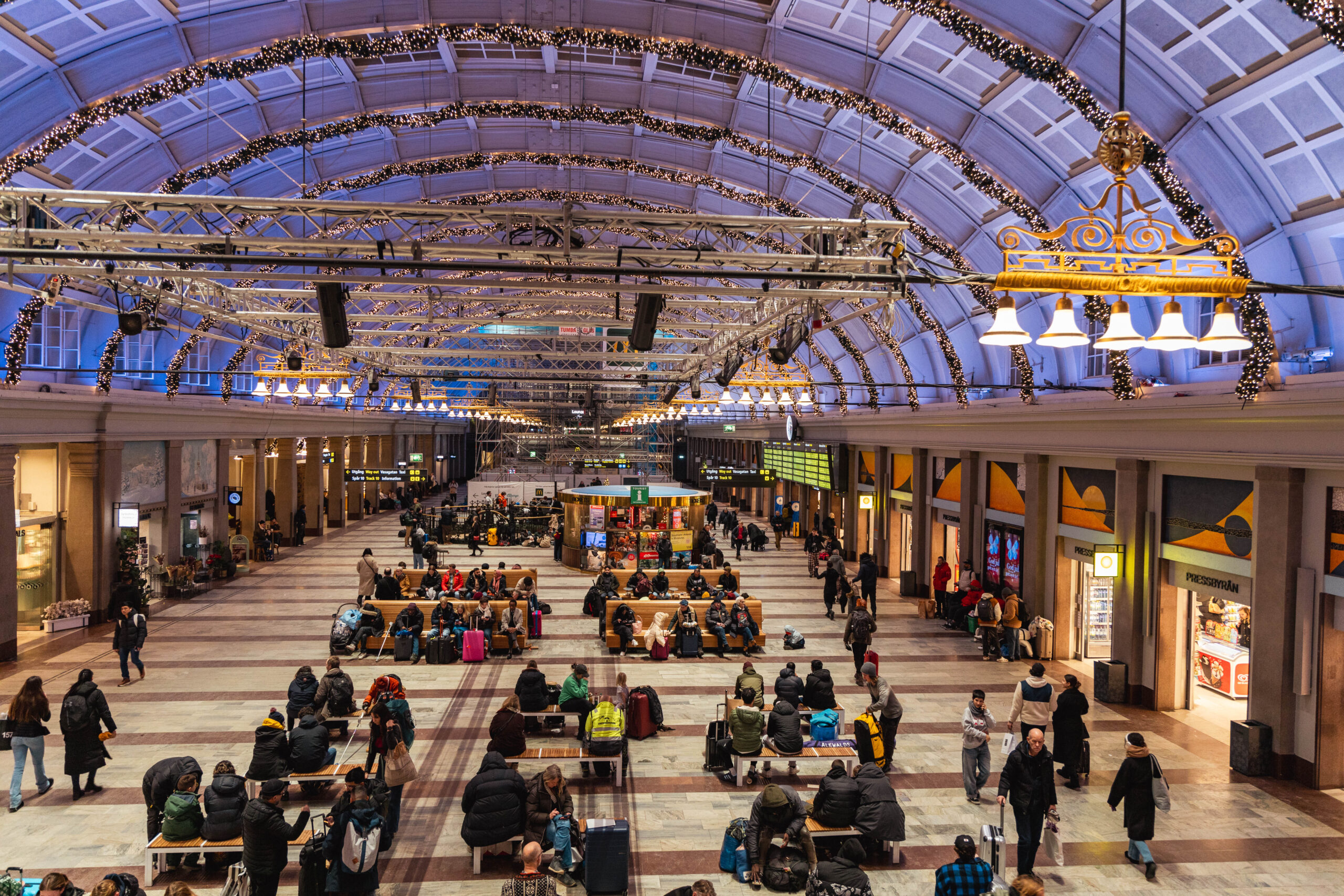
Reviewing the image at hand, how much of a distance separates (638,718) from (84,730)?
21.6 ft

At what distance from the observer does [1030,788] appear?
25.1ft

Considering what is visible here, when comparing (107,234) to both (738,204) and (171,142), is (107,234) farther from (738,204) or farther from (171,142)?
(738,204)

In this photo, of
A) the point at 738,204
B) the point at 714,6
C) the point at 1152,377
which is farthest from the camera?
the point at 738,204

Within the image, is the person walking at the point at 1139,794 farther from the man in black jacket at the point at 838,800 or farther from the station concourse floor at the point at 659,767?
the man in black jacket at the point at 838,800

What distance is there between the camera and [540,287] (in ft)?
47.8

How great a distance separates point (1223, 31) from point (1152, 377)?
5.61m

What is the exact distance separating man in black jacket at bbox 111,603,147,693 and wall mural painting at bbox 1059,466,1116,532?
1668cm

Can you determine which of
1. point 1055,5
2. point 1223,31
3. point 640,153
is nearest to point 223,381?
point 640,153

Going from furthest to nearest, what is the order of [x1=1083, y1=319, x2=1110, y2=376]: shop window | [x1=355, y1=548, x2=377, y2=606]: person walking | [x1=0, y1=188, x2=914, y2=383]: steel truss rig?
[x1=355, y1=548, x2=377, y2=606]: person walking
[x1=1083, y1=319, x2=1110, y2=376]: shop window
[x1=0, y1=188, x2=914, y2=383]: steel truss rig

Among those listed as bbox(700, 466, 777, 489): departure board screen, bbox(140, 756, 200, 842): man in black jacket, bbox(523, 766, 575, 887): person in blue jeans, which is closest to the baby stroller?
bbox(140, 756, 200, 842): man in black jacket

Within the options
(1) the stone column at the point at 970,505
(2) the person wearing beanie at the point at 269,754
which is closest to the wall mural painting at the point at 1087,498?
(1) the stone column at the point at 970,505

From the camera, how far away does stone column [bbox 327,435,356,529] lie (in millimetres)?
37594

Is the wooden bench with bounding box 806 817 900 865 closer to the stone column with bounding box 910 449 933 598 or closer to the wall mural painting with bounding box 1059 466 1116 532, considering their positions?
the wall mural painting with bounding box 1059 466 1116 532

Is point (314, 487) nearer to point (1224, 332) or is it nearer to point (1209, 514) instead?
point (1209, 514)
